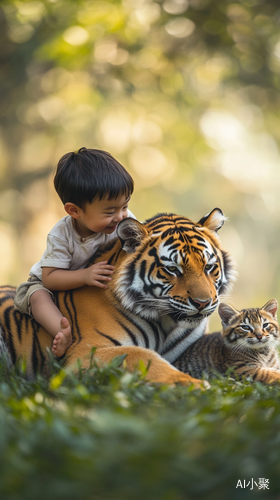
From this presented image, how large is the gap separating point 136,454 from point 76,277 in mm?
1532

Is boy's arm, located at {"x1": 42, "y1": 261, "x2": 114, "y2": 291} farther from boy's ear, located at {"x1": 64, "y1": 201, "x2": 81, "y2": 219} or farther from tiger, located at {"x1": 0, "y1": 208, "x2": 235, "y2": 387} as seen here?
boy's ear, located at {"x1": 64, "y1": 201, "x2": 81, "y2": 219}

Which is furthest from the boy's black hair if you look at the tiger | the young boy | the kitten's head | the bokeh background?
the bokeh background

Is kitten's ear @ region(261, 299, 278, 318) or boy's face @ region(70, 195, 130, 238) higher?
boy's face @ region(70, 195, 130, 238)

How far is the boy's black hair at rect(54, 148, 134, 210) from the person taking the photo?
2502 mm

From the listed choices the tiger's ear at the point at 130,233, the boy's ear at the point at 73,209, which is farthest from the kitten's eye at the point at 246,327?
the boy's ear at the point at 73,209

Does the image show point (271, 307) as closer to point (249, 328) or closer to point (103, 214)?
point (249, 328)

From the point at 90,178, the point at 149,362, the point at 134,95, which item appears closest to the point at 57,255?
the point at 90,178

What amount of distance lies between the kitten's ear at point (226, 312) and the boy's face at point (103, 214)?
817 millimetres

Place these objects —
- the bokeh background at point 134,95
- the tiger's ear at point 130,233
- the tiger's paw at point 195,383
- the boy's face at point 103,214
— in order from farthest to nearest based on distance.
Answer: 1. the bokeh background at point 134,95
2. the boy's face at point 103,214
3. the tiger's ear at point 130,233
4. the tiger's paw at point 195,383

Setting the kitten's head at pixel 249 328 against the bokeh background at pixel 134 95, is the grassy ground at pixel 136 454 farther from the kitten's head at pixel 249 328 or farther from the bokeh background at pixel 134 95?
the bokeh background at pixel 134 95

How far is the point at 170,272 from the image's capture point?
234 centimetres

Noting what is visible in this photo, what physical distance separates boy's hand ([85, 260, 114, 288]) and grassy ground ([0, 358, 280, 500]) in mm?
1130

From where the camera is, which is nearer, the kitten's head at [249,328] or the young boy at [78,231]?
the young boy at [78,231]

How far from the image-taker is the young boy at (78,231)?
2459 millimetres
